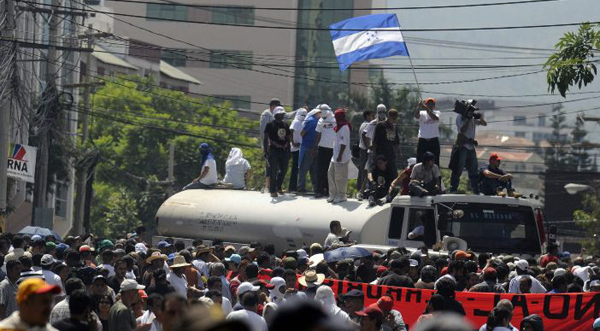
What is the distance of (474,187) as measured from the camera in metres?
22.5

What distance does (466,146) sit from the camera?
72.6 feet

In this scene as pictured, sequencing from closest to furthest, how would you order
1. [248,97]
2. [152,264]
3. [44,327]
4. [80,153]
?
[44,327], [152,264], [80,153], [248,97]

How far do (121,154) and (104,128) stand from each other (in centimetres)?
420

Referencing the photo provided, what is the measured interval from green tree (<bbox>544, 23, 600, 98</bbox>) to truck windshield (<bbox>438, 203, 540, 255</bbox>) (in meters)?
6.88

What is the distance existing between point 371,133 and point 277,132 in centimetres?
223

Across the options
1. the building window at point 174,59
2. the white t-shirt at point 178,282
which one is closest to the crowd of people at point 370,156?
the white t-shirt at point 178,282

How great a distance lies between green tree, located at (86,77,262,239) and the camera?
79562 millimetres

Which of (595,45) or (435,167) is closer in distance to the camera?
(595,45)

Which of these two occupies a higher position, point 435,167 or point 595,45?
point 595,45

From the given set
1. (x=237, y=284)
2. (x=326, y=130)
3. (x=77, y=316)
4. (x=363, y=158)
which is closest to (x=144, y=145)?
(x=326, y=130)

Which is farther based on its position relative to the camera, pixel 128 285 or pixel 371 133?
pixel 371 133

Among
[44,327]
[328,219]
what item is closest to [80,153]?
[328,219]

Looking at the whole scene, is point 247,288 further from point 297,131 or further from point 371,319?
point 297,131

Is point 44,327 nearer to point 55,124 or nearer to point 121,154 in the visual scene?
point 55,124
